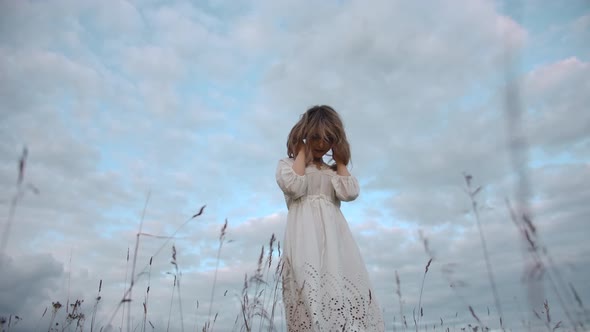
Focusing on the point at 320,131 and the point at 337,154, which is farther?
the point at 337,154

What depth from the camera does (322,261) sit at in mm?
3549

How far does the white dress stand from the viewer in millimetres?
3342

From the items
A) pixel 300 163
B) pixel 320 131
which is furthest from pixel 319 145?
pixel 300 163

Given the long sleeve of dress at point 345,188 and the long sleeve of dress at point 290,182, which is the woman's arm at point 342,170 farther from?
the long sleeve of dress at point 290,182

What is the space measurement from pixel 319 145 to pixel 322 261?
1006 mm

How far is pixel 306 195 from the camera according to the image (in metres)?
3.89

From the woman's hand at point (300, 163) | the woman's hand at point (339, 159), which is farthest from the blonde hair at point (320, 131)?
the woman's hand at point (300, 163)

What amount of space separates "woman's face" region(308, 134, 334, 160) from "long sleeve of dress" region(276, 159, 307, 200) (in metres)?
0.34

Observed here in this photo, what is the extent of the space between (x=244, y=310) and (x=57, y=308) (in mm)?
1640

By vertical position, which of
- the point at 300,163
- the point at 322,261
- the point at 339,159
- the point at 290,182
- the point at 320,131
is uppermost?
the point at 320,131

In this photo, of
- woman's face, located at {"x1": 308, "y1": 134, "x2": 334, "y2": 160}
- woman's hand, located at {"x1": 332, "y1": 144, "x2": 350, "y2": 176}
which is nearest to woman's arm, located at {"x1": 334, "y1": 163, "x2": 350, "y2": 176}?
→ woman's hand, located at {"x1": 332, "y1": 144, "x2": 350, "y2": 176}

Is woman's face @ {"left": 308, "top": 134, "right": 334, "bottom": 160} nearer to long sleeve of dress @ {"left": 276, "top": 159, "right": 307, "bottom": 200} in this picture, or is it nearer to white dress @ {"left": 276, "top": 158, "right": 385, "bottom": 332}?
white dress @ {"left": 276, "top": 158, "right": 385, "bottom": 332}

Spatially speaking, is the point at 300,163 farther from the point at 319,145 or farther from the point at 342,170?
the point at 342,170

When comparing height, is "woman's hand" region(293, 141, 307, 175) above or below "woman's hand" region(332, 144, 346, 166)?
below
